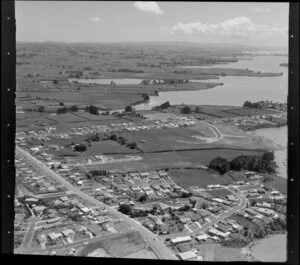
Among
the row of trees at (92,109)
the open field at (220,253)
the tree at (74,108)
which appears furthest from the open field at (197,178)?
the tree at (74,108)

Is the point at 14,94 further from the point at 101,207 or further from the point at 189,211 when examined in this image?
the point at 189,211

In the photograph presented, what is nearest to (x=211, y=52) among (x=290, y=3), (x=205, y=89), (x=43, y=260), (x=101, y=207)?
(x=205, y=89)

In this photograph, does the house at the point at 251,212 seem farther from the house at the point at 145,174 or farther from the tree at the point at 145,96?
the tree at the point at 145,96

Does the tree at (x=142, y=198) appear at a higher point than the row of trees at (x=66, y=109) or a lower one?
lower

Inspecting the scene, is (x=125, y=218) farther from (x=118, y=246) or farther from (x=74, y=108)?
A: (x=74, y=108)

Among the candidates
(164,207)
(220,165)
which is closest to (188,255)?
(164,207)

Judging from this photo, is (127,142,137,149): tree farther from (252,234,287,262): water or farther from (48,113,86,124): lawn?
(252,234,287,262): water
